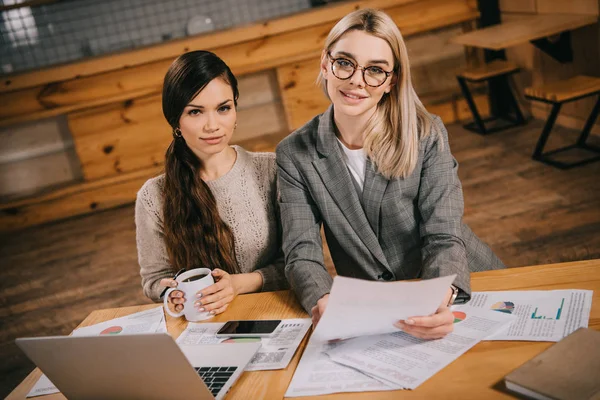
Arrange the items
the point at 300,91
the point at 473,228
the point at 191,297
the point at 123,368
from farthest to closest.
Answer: the point at 300,91
the point at 473,228
the point at 191,297
the point at 123,368

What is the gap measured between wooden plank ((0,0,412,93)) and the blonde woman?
3.31m

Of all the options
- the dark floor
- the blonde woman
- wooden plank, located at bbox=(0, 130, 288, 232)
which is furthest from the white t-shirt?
wooden plank, located at bbox=(0, 130, 288, 232)

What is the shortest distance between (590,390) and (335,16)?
A: 441cm

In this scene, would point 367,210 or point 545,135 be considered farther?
point 545,135

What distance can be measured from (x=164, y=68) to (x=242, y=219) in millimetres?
3399

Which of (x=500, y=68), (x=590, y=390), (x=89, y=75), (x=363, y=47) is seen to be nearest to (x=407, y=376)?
(x=590, y=390)

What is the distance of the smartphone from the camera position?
1258 millimetres

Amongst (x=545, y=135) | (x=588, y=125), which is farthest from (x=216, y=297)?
(x=588, y=125)

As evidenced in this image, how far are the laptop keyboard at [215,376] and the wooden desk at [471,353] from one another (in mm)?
24

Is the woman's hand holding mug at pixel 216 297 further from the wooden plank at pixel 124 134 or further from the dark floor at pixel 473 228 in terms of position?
the wooden plank at pixel 124 134

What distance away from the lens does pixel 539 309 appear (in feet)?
3.76

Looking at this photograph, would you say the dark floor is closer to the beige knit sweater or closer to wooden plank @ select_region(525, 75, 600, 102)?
wooden plank @ select_region(525, 75, 600, 102)

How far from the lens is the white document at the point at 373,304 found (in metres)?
1.01

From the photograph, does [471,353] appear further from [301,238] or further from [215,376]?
[301,238]
